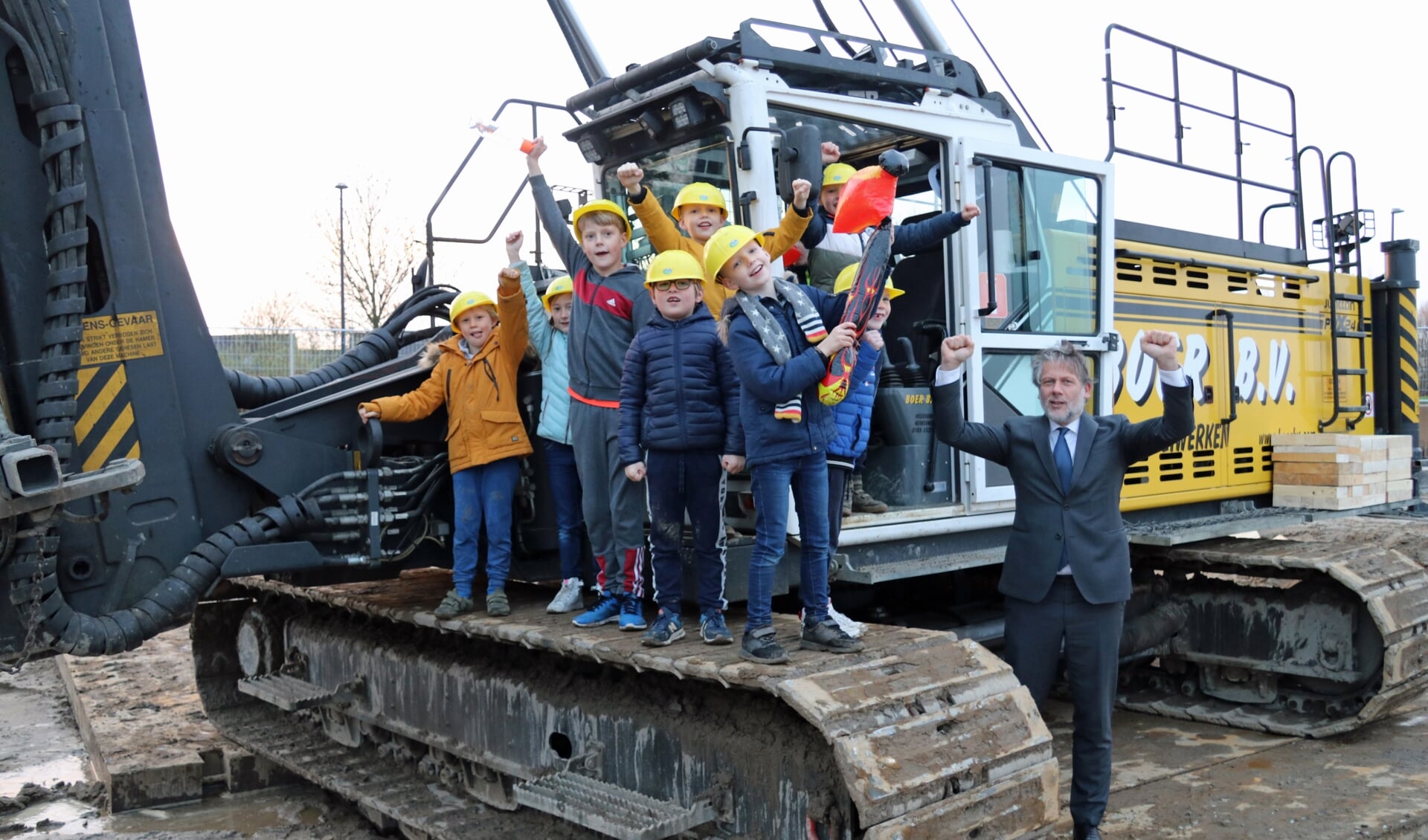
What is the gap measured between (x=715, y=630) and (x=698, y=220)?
1579 millimetres

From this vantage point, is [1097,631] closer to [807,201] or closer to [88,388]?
[807,201]

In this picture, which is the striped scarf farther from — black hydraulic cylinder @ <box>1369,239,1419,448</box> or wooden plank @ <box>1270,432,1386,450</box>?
black hydraulic cylinder @ <box>1369,239,1419,448</box>

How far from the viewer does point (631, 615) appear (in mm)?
4559

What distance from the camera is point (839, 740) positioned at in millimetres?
3385

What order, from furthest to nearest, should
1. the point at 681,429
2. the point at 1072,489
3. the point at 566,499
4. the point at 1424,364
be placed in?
1. the point at 1424,364
2. the point at 566,499
3. the point at 1072,489
4. the point at 681,429

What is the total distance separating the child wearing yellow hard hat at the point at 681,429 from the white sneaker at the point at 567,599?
0.81 m

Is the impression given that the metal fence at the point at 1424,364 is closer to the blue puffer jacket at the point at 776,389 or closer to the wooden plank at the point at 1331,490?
the wooden plank at the point at 1331,490

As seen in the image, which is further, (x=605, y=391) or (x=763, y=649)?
(x=605, y=391)

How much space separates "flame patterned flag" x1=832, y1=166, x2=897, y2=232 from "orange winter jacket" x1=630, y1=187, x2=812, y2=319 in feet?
1.06

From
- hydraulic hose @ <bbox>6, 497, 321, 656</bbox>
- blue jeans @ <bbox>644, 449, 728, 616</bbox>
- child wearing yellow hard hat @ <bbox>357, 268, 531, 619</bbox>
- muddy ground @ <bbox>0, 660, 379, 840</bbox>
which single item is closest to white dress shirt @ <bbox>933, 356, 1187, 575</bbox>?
blue jeans @ <bbox>644, 449, 728, 616</bbox>

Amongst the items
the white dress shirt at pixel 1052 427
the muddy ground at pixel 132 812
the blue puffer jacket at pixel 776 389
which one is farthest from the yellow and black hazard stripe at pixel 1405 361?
the muddy ground at pixel 132 812

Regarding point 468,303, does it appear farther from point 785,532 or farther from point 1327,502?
point 1327,502

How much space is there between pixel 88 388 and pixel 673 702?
7.95 feet

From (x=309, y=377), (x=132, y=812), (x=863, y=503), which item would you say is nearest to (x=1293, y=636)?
(x=863, y=503)
